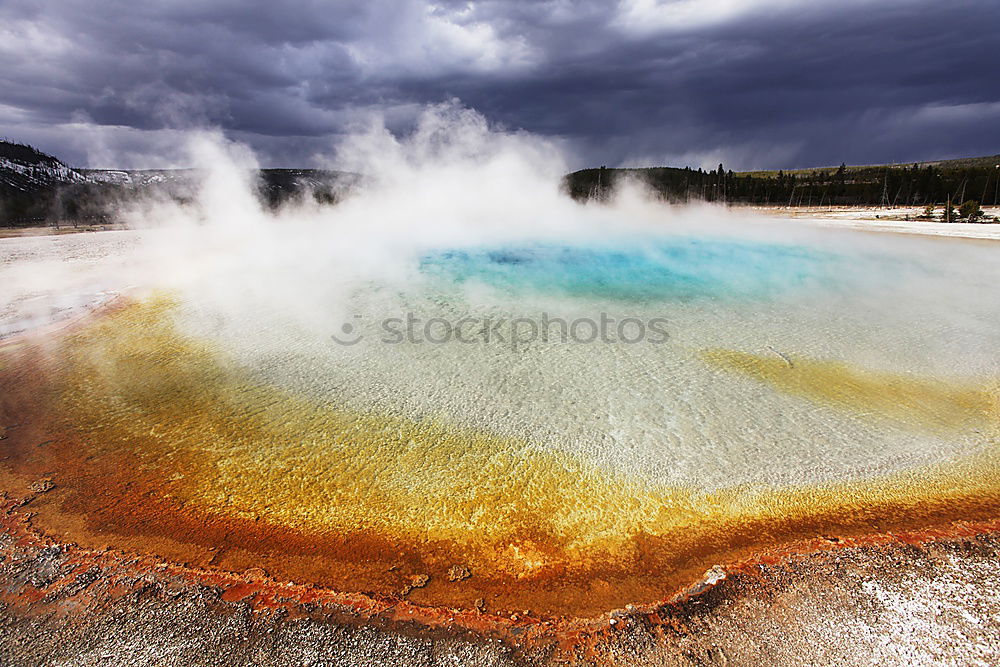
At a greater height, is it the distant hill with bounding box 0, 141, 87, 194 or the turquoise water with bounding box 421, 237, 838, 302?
the distant hill with bounding box 0, 141, 87, 194

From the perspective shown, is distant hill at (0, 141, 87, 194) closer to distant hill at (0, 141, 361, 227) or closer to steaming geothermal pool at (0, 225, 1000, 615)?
distant hill at (0, 141, 361, 227)

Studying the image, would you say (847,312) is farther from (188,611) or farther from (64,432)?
(64,432)

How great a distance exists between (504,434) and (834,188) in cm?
5451

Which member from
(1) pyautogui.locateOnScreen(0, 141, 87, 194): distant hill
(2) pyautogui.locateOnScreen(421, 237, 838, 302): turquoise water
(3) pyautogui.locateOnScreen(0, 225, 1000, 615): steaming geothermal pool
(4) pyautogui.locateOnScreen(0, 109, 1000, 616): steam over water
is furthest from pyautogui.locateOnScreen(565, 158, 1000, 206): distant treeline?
(1) pyautogui.locateOnScreen(0, 141, 87, 194): distant hill

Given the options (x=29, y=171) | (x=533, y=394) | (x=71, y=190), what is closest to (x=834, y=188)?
(x=533, y=394)

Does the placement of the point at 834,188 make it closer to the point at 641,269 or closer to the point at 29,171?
the point at 641,269

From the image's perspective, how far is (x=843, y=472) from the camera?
12.9 feet

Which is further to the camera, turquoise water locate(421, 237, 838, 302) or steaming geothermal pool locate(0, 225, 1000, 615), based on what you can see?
turquoise water locate(421, 237, 838, 302)

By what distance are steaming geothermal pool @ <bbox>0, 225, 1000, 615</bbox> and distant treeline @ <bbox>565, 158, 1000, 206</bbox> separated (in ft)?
120

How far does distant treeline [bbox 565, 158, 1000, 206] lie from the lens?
122 feet

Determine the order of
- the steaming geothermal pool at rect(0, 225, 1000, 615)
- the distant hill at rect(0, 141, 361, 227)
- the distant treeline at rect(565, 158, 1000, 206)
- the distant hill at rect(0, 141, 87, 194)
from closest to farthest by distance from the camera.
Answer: the steaming geothermal pool at rect(0, 225, 1000, 615) < the distant hill at rect(0, 141, 361, 227) < the distant treeline at rect(565, 158, 1000, 206) < the distant hill at rect(0, 141, 87, 194)

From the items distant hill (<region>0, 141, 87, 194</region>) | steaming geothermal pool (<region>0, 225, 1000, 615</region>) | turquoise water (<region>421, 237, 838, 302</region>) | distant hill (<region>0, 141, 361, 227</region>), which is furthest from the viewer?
distant hill (<region>0, 141, 87, 194</region>)

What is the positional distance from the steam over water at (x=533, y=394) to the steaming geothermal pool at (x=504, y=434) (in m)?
0.03

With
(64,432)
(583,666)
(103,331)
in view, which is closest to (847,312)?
(583,666)
